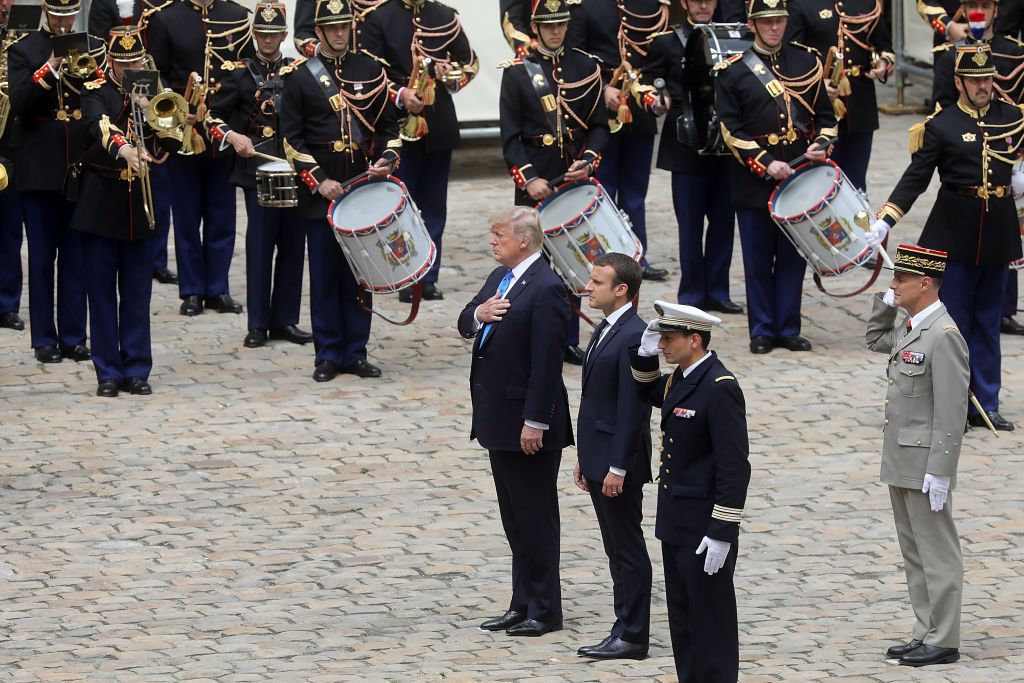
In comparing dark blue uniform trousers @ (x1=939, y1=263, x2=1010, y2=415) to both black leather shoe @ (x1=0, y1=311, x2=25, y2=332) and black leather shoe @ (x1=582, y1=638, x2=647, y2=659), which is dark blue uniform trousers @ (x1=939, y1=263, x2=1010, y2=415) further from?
black leather shoe @ (x1=0, y1=311, x2=25, y2=332)

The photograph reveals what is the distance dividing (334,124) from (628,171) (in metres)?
2.91

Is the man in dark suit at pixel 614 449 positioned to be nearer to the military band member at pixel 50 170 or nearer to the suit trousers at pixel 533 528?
the suit trousers at pixel 533 528

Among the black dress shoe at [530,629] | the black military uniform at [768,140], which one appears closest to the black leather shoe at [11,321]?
the black military uniform at [768,140]

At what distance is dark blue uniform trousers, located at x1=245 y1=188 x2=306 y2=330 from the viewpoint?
13.1 m

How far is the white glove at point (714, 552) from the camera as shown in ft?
23.4

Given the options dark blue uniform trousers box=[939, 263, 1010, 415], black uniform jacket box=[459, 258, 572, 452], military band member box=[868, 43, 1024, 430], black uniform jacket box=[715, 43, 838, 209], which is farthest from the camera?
black uniform jacket box=[715, 43, 838, 209]

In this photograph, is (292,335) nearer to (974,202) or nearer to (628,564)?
(974,202)

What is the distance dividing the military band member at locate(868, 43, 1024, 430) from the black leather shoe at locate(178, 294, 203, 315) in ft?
17.8

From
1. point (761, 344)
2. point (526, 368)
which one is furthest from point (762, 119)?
point (526, 368)

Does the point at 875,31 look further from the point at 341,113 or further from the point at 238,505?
the point at 238,505

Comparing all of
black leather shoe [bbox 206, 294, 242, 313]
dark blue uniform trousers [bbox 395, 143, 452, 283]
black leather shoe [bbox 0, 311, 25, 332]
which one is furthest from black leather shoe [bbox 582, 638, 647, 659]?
black leather shoe [bbox 0, 311, 25, 332]

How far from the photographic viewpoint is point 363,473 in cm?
1055

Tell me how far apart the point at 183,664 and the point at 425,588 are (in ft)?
4.46

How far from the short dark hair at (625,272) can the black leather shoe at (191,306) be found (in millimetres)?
6688
